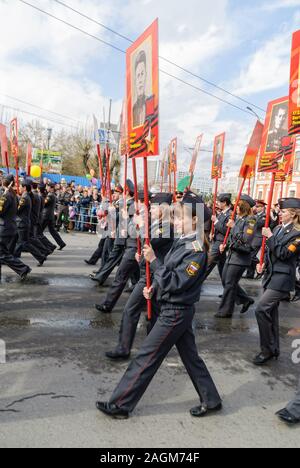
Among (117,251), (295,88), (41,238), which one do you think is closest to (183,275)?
(295,88)

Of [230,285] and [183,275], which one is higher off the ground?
[183,275]

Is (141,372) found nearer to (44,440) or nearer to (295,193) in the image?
(44,440)

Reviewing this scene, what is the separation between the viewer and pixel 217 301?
7500 mm

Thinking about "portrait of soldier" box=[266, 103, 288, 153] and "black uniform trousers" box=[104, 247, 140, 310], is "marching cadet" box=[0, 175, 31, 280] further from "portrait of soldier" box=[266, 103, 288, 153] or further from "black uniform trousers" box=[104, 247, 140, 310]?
"portrait of soldier" box=[266, 103, 288, 153]

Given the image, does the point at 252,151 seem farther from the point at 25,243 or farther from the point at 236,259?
the point at 25,243

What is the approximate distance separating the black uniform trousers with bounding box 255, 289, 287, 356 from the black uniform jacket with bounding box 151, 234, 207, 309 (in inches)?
64.2

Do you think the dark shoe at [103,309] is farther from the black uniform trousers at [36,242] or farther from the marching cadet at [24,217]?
the black uniform trousers at [36,242]

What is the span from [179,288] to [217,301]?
4.63 m

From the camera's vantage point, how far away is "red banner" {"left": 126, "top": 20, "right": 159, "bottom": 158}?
382 centimetres

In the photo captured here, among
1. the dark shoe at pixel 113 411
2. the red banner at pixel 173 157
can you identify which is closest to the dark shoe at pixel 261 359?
the dark shoe at pixel 113 411

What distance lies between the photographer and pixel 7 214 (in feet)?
25.2

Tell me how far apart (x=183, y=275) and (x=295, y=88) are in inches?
104

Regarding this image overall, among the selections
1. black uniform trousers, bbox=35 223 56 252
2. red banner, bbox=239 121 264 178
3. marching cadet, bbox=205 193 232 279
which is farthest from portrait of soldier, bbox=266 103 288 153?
black uniform trousers, bbox=35 223 56 252

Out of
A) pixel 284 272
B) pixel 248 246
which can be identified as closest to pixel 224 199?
pixel 248 246
